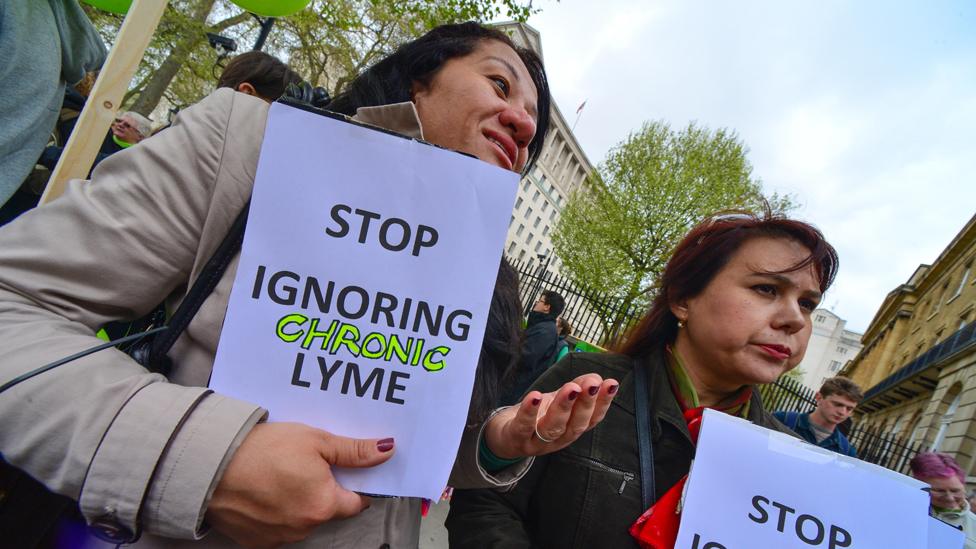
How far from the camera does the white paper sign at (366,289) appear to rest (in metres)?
0.79

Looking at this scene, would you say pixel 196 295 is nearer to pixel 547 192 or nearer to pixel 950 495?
pixel 950 495

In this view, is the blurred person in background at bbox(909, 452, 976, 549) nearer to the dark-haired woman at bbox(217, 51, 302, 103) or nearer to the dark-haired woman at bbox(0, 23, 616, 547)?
the dark-haired woman at bbox(0, 23, 616, 547)

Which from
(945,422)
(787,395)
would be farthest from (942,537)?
(945,422)

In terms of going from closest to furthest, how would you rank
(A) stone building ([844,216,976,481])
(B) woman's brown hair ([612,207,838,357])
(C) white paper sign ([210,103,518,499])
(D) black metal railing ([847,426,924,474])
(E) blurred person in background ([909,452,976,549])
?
(C) white paper sign ([210,103,518,499]) < (B) woman's brown hair ([612,207,838,357]) < (E) blurred person in background ([909,452,976,549]) < (D) black metal railing ([847,426,924,474]) < (A) stone building ([844,216,976,481])

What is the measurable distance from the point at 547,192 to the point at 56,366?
58771mm

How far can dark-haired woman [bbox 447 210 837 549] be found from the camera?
1.29 m

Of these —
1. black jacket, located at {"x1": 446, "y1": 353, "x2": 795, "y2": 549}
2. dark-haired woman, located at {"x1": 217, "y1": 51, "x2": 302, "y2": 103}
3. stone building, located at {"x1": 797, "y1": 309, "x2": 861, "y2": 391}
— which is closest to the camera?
black jacket, located at {"x1": 446, "y1": 353, "x2": 795, "y2": 549}

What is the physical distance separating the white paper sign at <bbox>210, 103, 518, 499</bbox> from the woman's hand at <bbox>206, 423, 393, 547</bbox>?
0.07 metres

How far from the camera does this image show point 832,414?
4547 millimetres

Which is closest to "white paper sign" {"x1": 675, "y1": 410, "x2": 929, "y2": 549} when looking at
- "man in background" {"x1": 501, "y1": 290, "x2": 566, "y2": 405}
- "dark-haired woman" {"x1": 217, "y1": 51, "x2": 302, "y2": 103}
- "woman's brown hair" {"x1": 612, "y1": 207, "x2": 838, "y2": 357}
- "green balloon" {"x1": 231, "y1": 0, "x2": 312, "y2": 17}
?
"woman's brown hair" {"x1": 612, "y1": 207, "x2": 838, "y2": 357}

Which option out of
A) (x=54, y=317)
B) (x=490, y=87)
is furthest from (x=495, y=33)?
(x=54, y=317)

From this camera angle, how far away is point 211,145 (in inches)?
33.6

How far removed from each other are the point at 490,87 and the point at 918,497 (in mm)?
1414

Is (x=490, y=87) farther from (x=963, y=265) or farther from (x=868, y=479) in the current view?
(x=963, y=265)
